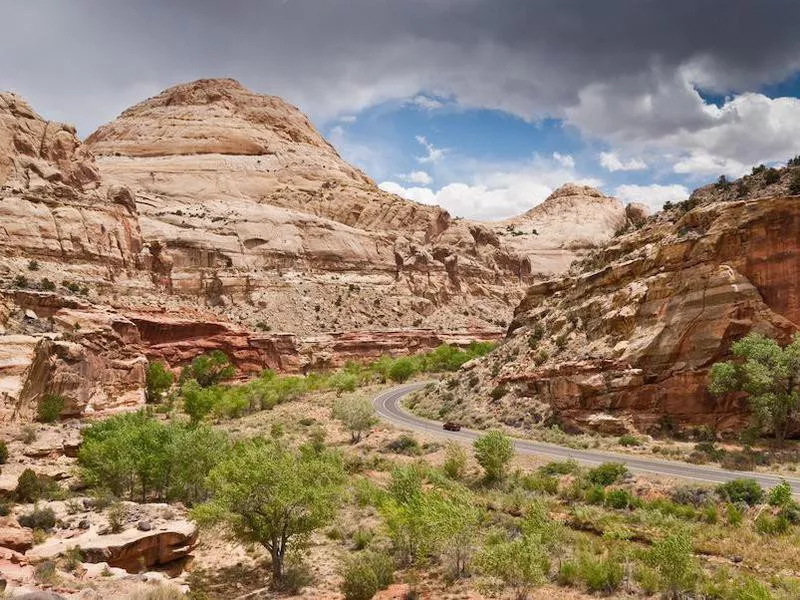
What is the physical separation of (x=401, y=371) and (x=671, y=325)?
4047 cm

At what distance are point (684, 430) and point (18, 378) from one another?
3736 centimetres

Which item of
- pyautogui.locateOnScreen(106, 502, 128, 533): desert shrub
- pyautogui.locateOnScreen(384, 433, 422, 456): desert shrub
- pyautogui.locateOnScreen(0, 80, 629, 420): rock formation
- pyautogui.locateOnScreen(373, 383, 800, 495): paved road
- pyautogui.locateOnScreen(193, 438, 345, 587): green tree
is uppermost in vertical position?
pyautogui.locateOnScreen(0, 80, 629, 420): rock formation

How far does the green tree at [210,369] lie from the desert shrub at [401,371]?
749 inches

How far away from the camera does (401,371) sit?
70.6 m

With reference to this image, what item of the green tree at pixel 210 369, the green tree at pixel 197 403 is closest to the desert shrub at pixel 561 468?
the green tree at pixel 197 403

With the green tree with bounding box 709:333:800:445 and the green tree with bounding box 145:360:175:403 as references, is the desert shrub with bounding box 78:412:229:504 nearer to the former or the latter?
the green tree with bounding box 709:333:800:445

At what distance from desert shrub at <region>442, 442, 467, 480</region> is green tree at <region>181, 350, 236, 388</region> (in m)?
38.8

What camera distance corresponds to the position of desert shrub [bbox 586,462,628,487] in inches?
1007

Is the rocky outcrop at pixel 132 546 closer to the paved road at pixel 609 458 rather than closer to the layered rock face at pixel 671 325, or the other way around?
the paved road at pixel 609 458

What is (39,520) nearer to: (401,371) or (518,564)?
(518,564)

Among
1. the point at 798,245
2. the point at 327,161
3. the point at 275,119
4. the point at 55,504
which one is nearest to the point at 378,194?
the point at 327,161

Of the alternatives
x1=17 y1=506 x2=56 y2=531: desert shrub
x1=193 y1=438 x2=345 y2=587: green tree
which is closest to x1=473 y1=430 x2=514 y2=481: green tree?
x1=193 y1=438 x2=345 y2=587: green tree

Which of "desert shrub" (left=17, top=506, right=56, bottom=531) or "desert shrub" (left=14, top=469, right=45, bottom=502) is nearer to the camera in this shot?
"desert shrub" (left=17, top=506, right=56, bottom=531)

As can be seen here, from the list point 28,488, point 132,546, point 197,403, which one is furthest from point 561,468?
point 197,403
